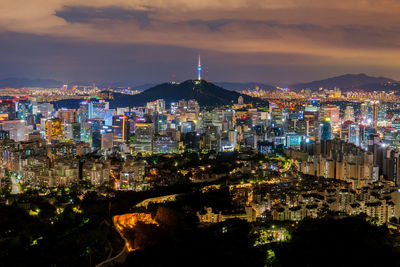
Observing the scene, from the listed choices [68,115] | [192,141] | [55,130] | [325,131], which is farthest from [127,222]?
[68,115]

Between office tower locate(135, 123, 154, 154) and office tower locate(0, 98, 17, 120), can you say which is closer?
office tower locate(135, 123, 154, 154)

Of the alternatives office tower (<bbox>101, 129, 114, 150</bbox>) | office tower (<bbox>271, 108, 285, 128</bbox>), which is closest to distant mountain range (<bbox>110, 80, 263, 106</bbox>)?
office tower (<bbox>271, 108, 285, 128</bbox>)

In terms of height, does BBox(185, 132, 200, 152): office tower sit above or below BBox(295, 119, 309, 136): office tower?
below

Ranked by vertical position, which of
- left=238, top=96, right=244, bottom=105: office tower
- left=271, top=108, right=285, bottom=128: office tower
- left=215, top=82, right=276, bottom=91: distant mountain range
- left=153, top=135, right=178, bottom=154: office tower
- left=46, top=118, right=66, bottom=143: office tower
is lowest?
left=153, top=135, right=178, bottom=154: office tower

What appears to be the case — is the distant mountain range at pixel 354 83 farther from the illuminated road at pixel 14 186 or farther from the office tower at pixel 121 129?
the illuminated road at pixel 14 186

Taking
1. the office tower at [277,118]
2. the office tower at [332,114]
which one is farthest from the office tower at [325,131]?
the office tower at [332,114]

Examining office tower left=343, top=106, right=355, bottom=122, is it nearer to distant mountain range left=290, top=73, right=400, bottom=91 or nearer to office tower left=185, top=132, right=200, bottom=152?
distant mountain range left=290, top=73, right=400, bottom=91

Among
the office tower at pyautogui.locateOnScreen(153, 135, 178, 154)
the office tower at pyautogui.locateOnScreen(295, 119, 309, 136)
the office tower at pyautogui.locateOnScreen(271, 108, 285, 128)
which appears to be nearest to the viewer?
the office tower at pyautogui.locateOnScreen(153, 135, 178, 154)

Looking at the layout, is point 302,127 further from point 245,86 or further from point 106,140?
point 245,86

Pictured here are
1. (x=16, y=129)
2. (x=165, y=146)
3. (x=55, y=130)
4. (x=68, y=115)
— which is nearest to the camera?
(x=165, y=146)

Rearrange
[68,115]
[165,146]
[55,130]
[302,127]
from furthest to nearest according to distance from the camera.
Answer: [68,115]
[302,127]
[55,130]
[165,146]
